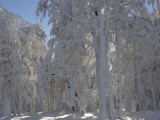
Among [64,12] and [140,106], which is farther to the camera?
[140,106]

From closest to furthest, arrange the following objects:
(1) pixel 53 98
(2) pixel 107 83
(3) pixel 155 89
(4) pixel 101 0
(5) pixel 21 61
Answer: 1. (4) pixel 101 0
2. (2) pixel 107 83
3. (5) pixel 21 61
4. (1) pixel 53 98
5. (3) pixel 155 89

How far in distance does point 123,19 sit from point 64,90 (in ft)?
47.8

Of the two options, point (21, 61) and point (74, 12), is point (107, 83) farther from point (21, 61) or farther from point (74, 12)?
point (21, 61)

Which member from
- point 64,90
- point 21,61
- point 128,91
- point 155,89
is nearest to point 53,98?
point 64,90

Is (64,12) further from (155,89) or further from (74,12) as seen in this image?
(155,89)

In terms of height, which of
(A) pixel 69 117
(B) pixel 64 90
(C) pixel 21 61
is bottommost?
(A) pixel 69 117

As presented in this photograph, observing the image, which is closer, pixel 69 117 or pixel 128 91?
pixel 69 117

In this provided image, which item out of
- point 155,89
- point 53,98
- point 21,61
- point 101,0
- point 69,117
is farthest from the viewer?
point 155,89

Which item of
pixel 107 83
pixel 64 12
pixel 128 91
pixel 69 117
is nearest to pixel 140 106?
pixel 128 91

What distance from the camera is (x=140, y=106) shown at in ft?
129

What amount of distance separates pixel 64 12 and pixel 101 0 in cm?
253

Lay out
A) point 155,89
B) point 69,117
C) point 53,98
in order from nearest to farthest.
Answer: point 69,117 < point 53,98 < point 155,89

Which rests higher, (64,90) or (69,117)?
(64,90)

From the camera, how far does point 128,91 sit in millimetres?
38688
